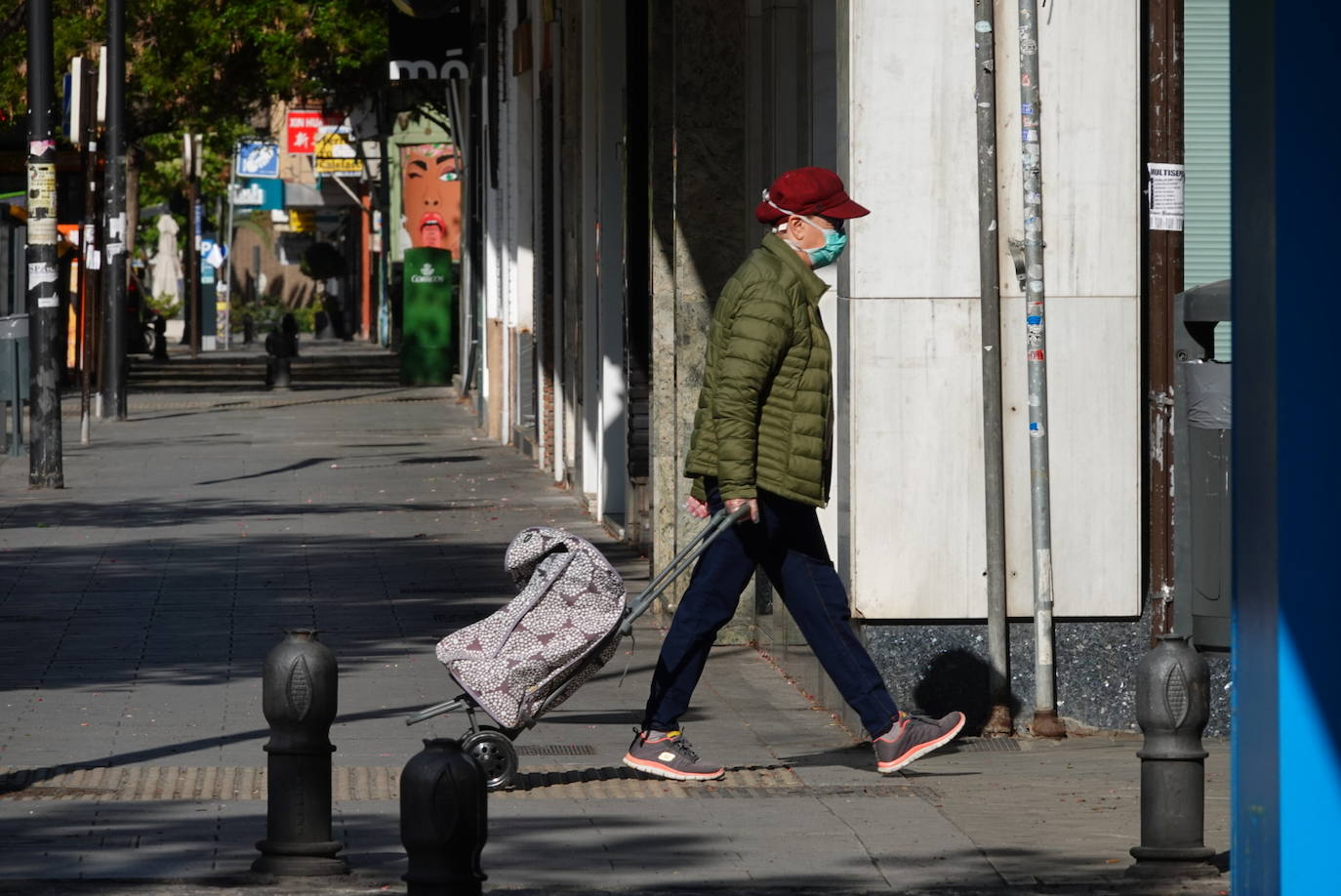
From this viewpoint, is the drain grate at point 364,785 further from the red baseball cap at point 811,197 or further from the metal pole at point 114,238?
the metal pole at point 114,238

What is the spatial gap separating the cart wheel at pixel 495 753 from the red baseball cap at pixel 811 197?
5.82ft

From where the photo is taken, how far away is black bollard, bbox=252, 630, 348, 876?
5914mm

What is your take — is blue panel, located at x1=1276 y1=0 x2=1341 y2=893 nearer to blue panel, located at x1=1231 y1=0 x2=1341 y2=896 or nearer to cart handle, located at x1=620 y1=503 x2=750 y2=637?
blue panel, located at x1=1231 y1=0 x2=1341 y2=896

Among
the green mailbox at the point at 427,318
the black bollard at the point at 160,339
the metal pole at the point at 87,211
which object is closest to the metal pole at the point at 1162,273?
the metal pole at the point at 87,211

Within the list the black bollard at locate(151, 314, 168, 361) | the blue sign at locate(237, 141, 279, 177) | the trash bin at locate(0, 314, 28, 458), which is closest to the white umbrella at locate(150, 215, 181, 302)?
the blue sign at locate(237, 141, 279, 177)

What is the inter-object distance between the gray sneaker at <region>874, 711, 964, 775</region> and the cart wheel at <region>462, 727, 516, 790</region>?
114 centimetres

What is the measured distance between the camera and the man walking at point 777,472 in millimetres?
7457

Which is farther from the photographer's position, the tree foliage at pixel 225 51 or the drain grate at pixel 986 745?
the tree foliage at pixel 225 51

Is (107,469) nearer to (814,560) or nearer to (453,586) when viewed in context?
(453,586)

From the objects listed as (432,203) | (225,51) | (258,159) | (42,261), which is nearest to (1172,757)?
(42,261)

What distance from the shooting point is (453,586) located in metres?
12.6

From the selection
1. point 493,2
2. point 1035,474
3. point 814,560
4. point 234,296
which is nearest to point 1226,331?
point 1035,474

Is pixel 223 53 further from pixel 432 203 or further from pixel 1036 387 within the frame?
pixel 1036 387

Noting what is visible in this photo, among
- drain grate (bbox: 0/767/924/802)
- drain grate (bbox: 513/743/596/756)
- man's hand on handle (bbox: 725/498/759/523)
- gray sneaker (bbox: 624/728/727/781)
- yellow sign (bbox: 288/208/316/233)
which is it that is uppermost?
yellow sign (bbox: 288/208/316/233)
